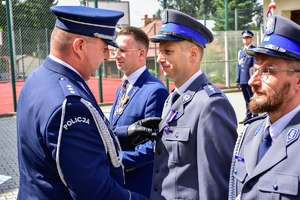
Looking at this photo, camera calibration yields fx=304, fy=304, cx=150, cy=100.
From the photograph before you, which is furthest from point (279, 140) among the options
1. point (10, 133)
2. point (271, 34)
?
point (10, 133)

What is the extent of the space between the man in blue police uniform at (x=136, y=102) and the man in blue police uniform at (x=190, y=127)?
16.9 inches

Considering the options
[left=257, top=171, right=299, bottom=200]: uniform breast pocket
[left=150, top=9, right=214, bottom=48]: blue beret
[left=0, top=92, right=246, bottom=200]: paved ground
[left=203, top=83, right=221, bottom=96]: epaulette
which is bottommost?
[left=0, top=92, right=246, bottom=200]: paved ground

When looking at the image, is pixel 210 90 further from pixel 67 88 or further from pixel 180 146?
pixel 67 88

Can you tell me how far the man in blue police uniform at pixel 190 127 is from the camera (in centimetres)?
179

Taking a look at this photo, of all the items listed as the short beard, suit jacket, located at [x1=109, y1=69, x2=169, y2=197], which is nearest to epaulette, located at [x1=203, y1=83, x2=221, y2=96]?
the short beard

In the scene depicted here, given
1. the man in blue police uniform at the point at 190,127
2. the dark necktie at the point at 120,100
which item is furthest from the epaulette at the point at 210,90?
the dark necktie at the point at 120,100

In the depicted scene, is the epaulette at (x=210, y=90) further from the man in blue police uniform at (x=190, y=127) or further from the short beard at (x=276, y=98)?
the short beard at (x=276, y=98)

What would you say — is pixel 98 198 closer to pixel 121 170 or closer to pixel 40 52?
pixel 121 170

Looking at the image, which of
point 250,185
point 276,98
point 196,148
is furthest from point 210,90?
point 250,185

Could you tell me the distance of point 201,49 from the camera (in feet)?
7.44

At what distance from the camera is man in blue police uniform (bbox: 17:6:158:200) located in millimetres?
1518

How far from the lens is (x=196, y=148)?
1875 mm

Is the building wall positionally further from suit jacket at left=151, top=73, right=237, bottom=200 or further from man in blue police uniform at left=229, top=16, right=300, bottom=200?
man in blue police uniform at left=229, top=16, right=300, bottom=200

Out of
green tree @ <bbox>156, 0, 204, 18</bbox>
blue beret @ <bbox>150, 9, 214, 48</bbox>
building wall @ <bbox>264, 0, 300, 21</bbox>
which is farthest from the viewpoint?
green tree @ <bbox>156, 0, 204, 18</bbox>
